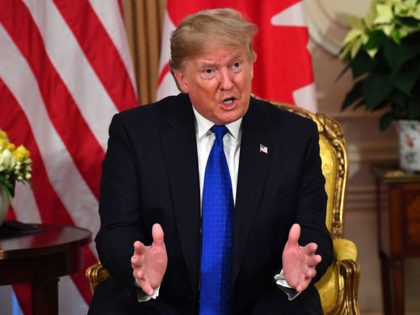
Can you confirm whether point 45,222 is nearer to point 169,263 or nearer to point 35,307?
point 35,307

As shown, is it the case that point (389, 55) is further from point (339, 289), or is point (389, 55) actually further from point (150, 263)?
point (150, 263)

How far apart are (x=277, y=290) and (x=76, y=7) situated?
1.84m

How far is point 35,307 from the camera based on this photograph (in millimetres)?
3215

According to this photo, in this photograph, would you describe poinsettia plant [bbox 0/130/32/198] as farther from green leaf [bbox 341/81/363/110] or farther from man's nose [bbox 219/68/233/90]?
green leaf [bbox 341/81/363/110]

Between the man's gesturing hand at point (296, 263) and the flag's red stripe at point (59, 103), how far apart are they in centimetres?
→ 169

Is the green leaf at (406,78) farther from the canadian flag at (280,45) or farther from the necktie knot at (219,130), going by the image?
the necktie knot at (219,130)

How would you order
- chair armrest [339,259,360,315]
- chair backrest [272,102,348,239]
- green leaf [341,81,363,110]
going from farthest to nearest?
green leaf [341,81,363,110]
chair backrest [272,102,348,239]
chair armrest [339,259,360,315]

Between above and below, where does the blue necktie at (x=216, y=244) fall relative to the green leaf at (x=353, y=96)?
below

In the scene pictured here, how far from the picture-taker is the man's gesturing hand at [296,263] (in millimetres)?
2281

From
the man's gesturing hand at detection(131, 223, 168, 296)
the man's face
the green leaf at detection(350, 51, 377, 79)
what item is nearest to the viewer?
the man's gesturing hand at detection(131, 223, 168, 296)

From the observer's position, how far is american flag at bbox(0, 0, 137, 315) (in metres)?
3.78

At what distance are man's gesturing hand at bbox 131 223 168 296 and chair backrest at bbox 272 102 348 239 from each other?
104cm

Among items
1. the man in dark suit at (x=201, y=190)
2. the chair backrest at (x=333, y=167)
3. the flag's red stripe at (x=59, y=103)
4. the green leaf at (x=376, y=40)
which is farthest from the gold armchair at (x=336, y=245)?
the flag's red stripe at (x=59, y=103)

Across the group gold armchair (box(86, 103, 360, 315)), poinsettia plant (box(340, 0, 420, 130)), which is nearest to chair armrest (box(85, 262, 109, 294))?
gold armchair (box(86, 103, 360, 315))
